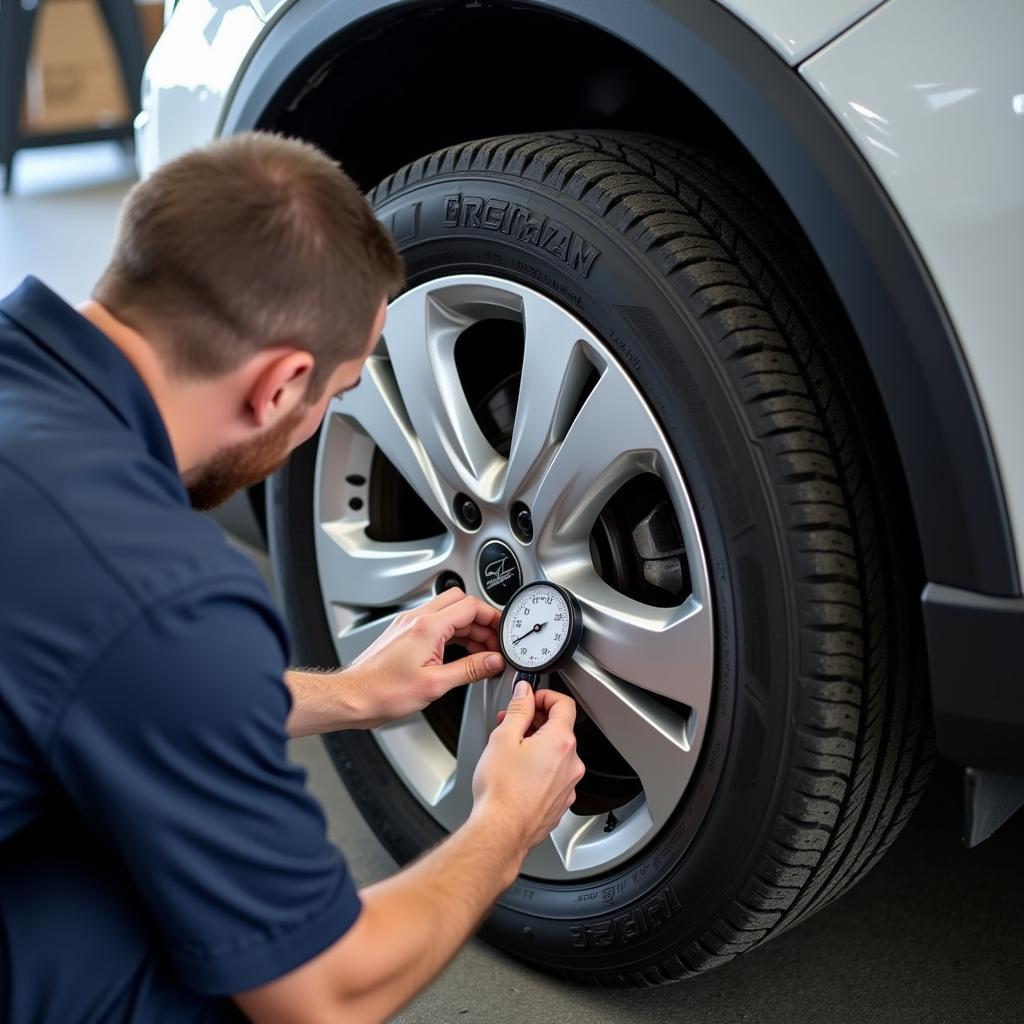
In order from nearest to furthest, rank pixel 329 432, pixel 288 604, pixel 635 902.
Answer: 1. pixel 635 902
2. pixel 329 432
3. pixel 288 604

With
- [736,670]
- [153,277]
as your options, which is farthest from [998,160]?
[153,277]

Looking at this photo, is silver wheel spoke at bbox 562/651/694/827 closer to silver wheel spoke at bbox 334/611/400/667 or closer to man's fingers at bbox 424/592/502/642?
man's fingers at bbox 424/592/502/642

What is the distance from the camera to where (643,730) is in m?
1.39

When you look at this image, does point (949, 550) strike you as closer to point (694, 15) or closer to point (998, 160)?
point (998, 160)

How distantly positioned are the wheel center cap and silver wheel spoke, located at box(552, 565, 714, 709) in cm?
7

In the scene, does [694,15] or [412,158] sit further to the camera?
[412,158]

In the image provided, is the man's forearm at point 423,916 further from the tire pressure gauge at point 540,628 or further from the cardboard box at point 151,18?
the cardboard box at point 151,18

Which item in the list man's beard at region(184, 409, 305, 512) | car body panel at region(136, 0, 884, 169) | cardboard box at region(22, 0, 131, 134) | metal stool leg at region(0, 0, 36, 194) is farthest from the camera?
cardboard box at region(22, 0, 131, 134)

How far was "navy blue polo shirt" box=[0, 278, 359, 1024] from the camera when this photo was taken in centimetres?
90

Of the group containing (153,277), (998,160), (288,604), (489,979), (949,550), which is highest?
(998,160)

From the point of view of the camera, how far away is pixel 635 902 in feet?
4.71

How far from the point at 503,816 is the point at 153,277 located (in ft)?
1.81

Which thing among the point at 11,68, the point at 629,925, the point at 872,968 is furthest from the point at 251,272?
the point at 11,68

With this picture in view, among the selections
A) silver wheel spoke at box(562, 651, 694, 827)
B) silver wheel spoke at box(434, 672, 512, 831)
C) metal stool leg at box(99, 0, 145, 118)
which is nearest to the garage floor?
silver wheel spoke at box(434, 672, 512, 831)
